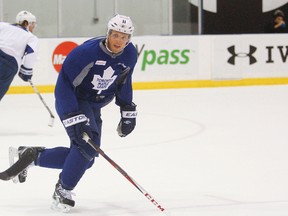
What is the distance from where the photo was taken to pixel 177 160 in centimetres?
473

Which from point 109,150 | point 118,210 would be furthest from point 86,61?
point 109,150

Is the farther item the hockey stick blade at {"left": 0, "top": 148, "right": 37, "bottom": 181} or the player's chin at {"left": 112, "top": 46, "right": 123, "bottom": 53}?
the hockey stick blade at {"left": 0, "top": 148, "right": 37, "bottom": 181}

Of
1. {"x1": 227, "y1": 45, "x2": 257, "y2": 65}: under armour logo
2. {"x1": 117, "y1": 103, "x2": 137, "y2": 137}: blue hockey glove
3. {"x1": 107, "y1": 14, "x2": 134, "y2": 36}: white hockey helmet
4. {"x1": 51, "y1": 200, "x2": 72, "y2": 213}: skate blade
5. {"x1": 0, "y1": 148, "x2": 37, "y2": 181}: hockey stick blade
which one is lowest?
{"x1": 227, "y1": 45, "x2": 257, "y2": 65}: under armour logo

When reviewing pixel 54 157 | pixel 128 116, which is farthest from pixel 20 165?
pixel 128 116

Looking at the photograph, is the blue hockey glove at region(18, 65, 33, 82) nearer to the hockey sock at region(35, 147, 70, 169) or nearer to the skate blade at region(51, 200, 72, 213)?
→ the hockey sock at region(35, 147, 70, 169)

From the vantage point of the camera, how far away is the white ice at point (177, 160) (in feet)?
11.6

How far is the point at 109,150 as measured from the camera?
5133 mm

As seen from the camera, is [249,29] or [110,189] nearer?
[110,189]

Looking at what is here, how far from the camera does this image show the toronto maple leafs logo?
3.32m

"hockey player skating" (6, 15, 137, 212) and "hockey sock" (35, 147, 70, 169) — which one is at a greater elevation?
"hockey player skating" (6, 15, 137, 212)

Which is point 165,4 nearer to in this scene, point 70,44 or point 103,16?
point 103,16

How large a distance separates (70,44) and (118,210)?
5.62m

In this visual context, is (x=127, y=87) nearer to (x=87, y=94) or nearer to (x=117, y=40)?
(x=87, y=94)

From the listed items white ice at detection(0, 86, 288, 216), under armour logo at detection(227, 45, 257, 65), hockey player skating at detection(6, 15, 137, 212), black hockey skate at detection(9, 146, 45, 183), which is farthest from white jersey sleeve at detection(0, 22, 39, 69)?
under armour logo at detection(227, 45, 257, 65)
